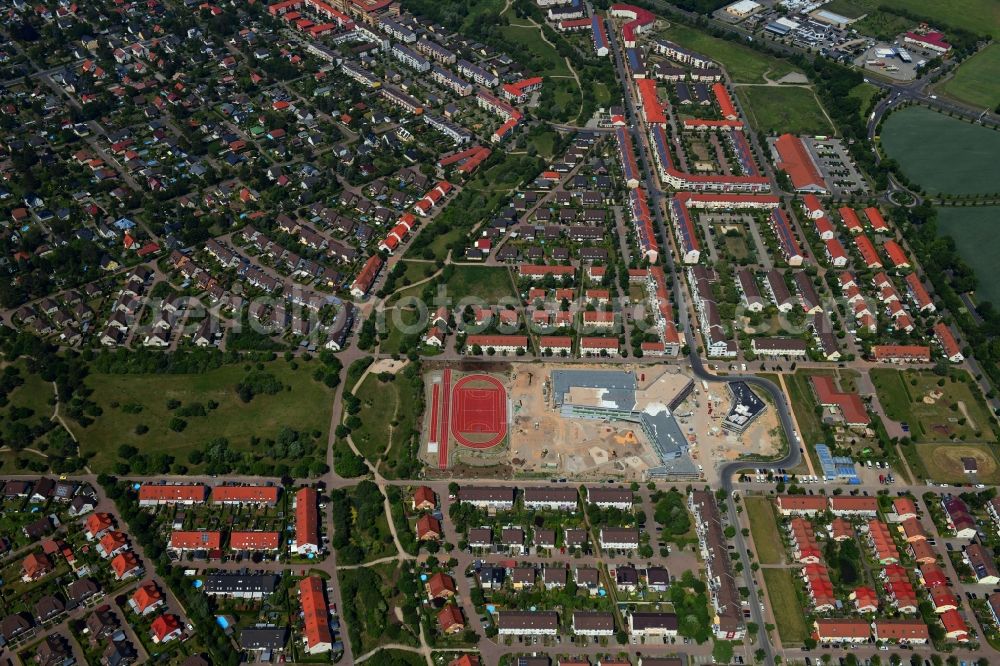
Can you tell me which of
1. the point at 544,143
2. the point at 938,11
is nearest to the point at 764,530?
the point at 544,143

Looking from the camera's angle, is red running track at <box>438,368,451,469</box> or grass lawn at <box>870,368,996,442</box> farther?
grass lawn at <box>870,368,996,442</box>

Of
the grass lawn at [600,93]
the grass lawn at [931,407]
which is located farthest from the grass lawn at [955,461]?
the grass lawn at [600,93]

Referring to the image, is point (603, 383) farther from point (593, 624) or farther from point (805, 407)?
point (593, 624)

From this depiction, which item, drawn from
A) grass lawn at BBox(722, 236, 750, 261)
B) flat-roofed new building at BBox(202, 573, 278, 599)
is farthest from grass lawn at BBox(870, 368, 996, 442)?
flat-roofed new building at BBox(202, 573, 278, 599)

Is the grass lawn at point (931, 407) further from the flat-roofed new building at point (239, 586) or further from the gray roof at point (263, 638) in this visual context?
the flat-roofed new building at point (239, 586)

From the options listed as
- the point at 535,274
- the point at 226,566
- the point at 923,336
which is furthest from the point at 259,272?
the point at 923,336

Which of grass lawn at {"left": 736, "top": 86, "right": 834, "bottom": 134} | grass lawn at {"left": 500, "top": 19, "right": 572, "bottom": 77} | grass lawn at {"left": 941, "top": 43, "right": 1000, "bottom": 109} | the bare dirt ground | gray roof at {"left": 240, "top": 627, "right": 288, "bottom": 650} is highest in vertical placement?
grass lawn at {"left": 500, "top": 19, "right": 572, "bottom": 77}

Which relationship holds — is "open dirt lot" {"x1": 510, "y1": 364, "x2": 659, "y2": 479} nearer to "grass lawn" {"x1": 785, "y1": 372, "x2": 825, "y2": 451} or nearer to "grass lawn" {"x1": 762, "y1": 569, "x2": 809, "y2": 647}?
"grass lawn" {"x1": 762, "y1": 569, "x2": 809, "y2": 647}
